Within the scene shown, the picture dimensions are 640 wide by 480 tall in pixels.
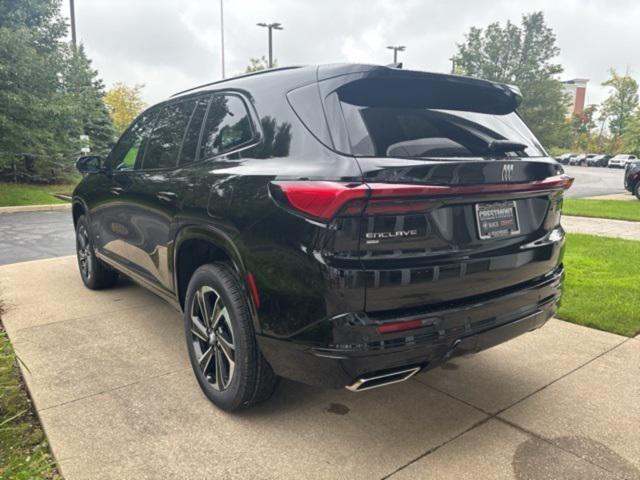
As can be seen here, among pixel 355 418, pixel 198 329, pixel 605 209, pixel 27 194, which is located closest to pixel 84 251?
pixel 198 329

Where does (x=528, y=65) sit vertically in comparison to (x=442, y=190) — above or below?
above

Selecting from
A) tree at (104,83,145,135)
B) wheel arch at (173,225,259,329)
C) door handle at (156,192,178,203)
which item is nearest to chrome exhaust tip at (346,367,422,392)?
wheel arch at (173,225,259,329)

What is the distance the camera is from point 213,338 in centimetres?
283

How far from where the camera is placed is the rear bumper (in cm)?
206

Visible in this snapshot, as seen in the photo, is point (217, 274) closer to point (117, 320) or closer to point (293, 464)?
point (293, 464)

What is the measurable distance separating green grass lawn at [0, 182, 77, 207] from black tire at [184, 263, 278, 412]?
14.1 metres

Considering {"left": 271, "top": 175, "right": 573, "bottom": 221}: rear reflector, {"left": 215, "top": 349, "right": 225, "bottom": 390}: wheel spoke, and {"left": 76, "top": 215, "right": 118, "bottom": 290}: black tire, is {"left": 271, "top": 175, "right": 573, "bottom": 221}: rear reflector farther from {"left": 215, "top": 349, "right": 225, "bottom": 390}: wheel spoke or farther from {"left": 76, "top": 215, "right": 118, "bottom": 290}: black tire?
{"left": 76, "top": 215, "right": 118, "bottom": 290}: black tire

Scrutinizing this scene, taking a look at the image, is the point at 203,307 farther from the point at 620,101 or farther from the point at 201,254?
the point at 620,101

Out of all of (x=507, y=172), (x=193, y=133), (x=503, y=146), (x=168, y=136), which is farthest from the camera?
(x=168, y=136)

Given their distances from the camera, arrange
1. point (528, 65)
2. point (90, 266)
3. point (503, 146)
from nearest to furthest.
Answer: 1. point (503, 146)
2. point (90, 266)
3. point (528, 65)

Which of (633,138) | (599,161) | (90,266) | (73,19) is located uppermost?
(73,19)

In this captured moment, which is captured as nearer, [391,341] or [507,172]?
[391,341]

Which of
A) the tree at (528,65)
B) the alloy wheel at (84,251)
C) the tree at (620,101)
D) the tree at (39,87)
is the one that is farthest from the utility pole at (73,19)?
the tree at (620,101)

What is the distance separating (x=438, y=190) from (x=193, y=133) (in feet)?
5.72
